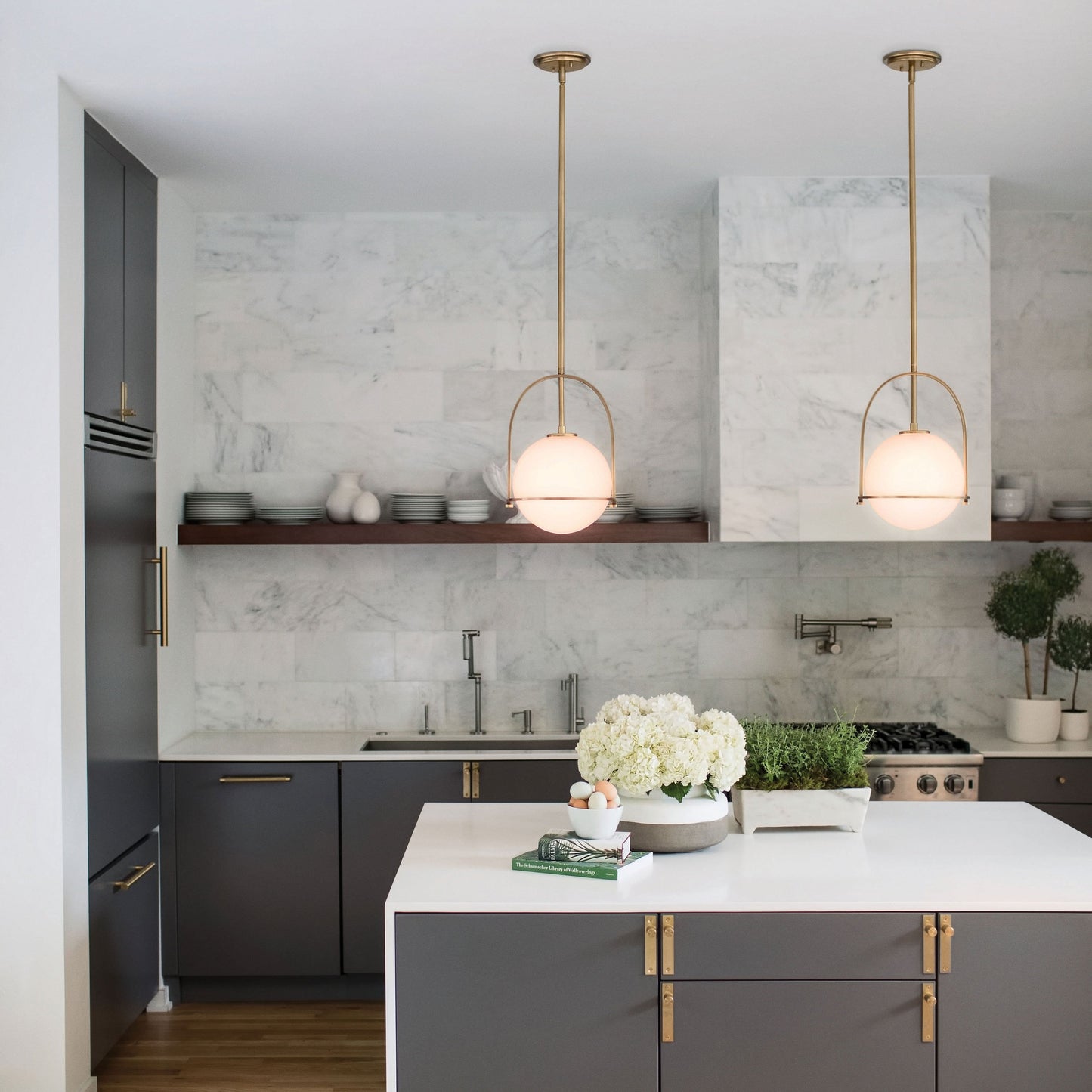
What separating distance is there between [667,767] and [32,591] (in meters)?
1.81

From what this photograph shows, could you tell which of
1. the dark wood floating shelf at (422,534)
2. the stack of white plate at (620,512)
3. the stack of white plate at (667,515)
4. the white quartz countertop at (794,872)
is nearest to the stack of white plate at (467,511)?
the dark wood floating shelf at (422,534)

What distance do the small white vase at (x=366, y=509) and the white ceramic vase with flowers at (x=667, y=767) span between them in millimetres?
1857

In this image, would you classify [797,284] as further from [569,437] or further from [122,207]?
[122,207]

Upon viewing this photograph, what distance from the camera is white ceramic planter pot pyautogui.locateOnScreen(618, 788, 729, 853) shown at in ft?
9.13

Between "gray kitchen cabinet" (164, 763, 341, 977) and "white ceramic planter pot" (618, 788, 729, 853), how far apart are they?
1707 mm

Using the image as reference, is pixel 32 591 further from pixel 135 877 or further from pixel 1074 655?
pixel 1074 655

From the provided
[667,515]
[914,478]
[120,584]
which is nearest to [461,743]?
[667,515]

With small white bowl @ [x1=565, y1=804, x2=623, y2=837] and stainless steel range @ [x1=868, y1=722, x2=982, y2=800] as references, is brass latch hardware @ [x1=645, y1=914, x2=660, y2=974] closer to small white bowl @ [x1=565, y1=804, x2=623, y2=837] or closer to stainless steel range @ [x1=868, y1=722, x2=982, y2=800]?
small white bowl @ [x1=565, y1=804, x2=623, y2=837]

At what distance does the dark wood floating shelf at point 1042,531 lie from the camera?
4309mm

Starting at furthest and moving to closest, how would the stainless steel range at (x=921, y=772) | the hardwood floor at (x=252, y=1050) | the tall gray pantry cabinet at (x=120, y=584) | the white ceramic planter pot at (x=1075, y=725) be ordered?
1. the white ceramic planter pot at (x=1075, y=725)
2. the stainless steel range at (x=921, y=772)
3. the hardwood floor at (x=252, y=1050)
4. the tall gray pantry cabinet at (x=120, y=584)

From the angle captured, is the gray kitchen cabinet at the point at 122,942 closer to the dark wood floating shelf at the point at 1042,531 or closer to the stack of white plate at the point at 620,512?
the stack of white plate at the point at 620,512

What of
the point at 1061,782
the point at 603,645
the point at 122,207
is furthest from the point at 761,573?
the point at 122,207

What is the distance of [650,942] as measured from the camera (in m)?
2.51

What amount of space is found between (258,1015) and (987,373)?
3.47 metres
